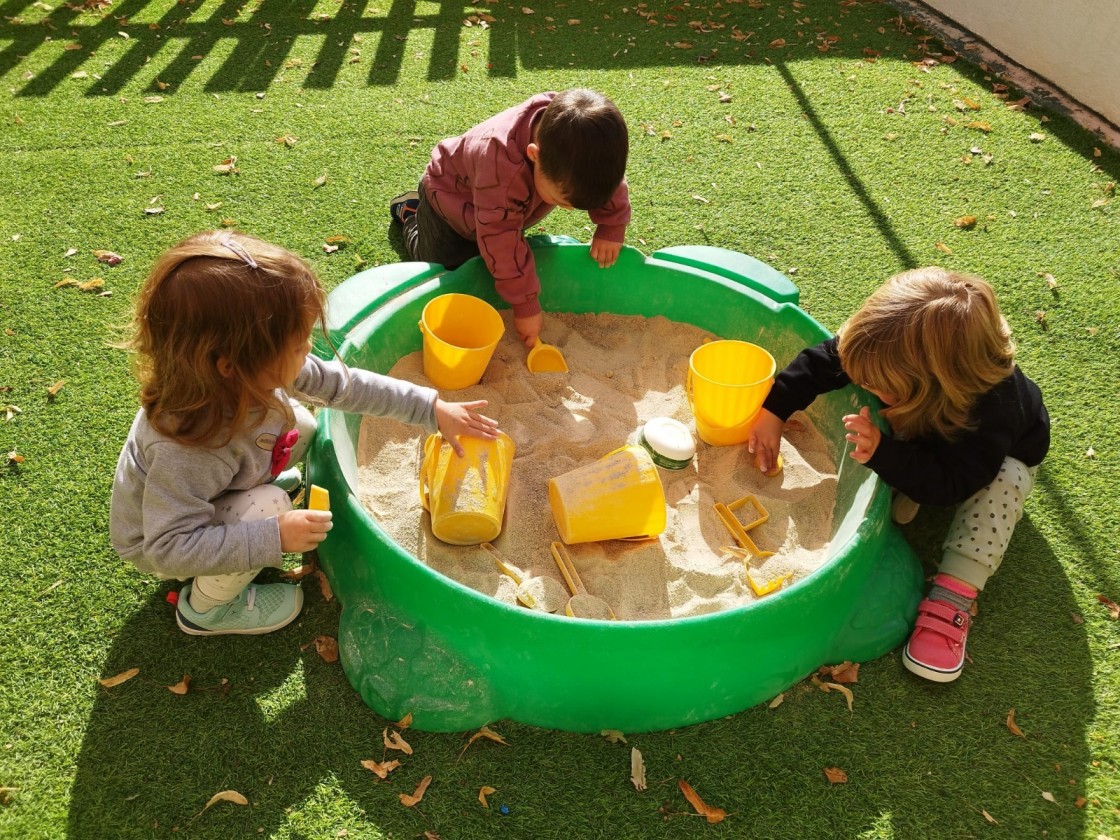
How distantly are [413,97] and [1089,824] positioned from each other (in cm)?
368

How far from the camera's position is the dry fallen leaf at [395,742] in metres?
1.78

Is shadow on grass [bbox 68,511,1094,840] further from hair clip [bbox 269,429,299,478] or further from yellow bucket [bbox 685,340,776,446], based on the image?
yellow bucket [bbox 685,340,776,446]

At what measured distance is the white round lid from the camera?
2.27 m

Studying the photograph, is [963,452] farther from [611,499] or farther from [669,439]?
[611,499]

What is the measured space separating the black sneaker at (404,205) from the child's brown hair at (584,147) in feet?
3.03

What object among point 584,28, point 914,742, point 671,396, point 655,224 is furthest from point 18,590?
point 584,28

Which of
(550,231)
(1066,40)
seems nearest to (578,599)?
(550,231)

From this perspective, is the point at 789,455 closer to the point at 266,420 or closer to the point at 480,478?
the point at 480,478

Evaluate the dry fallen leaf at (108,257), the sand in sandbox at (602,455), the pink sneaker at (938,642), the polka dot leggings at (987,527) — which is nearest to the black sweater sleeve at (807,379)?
the sand in sandbox at (602,455)

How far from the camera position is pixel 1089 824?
175 cm

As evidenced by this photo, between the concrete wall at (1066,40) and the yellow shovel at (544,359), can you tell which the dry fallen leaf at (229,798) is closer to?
the yellow shovel at (544,359)

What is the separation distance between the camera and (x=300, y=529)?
1.72 meters

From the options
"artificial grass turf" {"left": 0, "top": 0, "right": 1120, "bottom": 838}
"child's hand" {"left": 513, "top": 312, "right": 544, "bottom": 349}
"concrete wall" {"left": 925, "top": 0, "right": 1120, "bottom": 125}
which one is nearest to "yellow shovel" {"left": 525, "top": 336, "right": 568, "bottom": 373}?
"child's hand" {"left": 513, "top": 312, "right": 544, "bottom": 349}

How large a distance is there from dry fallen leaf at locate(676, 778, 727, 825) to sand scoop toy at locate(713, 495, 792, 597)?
1.56 feet
